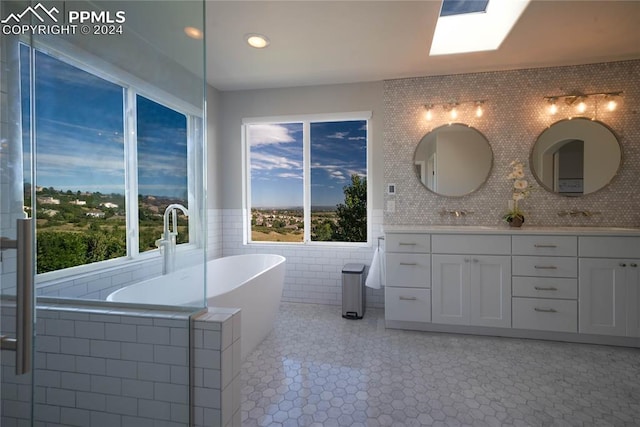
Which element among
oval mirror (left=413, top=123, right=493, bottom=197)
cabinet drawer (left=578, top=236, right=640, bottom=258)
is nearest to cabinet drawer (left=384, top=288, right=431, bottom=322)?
oval mirror (left=413, top=123, right=493, bottom=197)

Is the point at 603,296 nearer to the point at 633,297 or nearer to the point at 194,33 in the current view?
the point at 633,297

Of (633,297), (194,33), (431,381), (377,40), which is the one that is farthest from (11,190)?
(633,297)

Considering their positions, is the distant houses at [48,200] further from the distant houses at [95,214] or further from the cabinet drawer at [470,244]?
the cabinet drawer at [470,244]

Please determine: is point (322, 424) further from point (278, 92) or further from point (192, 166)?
point (278, 92)

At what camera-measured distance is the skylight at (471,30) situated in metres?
2.59

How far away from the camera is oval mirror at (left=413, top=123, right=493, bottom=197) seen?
10.9 ft

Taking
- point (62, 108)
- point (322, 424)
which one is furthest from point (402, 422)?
point (62, 108)

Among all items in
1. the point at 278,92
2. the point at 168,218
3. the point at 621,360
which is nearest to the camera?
the point at 168,218

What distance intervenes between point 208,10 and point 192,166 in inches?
56.8

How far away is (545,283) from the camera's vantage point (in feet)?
8.80

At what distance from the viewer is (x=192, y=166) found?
1466 millimetres

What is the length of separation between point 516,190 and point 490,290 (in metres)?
1.15

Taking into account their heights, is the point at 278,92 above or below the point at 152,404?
above

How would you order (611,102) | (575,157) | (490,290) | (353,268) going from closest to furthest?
(490,290)
(611,102)
(575,157)
(353,268)
